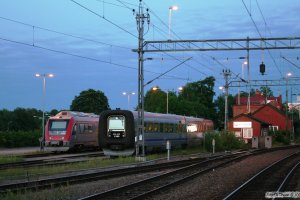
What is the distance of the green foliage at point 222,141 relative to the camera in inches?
1837

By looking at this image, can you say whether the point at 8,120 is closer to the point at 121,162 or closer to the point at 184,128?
the point at 184,128

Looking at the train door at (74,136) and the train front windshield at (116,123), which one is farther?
the train door at (74,136)

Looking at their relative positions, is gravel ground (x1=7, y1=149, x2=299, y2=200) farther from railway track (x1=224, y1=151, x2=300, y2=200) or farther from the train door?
the train door

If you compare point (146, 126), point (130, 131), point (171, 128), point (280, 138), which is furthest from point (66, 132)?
point (280, 138)

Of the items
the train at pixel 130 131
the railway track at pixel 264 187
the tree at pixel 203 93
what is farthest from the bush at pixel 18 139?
the tree at pixel 203 93

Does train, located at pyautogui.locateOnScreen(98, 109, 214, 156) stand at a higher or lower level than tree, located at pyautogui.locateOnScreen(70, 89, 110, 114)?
lower

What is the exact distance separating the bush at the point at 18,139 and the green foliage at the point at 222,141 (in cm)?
2414

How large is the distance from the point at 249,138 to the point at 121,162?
1532 inches

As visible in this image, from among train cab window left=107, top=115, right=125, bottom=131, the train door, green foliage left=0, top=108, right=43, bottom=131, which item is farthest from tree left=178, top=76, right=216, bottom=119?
train cab window left=107, top=115, right=125, bottom=131

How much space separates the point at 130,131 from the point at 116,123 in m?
1.25

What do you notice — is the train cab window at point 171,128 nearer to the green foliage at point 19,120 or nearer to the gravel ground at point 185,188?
the gravel ground at point 185,188

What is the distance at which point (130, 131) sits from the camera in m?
34.4

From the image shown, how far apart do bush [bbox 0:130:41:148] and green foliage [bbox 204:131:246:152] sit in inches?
951

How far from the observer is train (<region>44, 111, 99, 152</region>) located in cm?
4056
